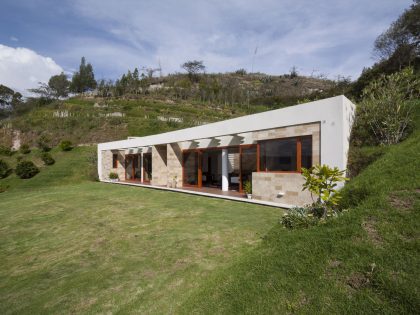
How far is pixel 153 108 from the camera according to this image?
53.9 m

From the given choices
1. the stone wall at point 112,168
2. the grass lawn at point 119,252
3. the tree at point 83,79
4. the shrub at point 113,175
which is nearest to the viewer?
the grass lawn at point 119,252

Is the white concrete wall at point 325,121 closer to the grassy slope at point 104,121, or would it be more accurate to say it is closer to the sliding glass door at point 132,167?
the sliding glass door at point 132,167

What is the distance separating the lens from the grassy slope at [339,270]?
2.97 meters

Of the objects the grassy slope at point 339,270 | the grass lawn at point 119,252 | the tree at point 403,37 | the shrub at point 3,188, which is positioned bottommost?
the shrub at point 3,188

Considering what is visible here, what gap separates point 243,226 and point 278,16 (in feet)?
42.7

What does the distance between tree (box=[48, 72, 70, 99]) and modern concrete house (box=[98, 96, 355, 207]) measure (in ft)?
216

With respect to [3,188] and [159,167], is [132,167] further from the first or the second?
[3,188]

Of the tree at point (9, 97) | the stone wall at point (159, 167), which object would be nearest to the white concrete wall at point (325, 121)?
the stone wall at point (159, 167)

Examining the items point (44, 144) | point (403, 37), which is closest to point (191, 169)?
point (44, 144)

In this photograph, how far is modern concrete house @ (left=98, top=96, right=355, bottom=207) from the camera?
8.73m

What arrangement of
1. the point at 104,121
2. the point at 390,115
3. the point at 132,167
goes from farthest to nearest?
1. the point at 104,121
2. the point at 132,167
3. the point at 390,115

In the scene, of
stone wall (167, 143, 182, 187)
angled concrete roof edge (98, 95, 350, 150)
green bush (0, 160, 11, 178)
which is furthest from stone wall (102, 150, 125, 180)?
green bush (0, 160, 11, 178)

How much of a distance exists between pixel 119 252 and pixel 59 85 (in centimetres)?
7935

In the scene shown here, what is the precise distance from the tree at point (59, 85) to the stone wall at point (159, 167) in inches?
2605
